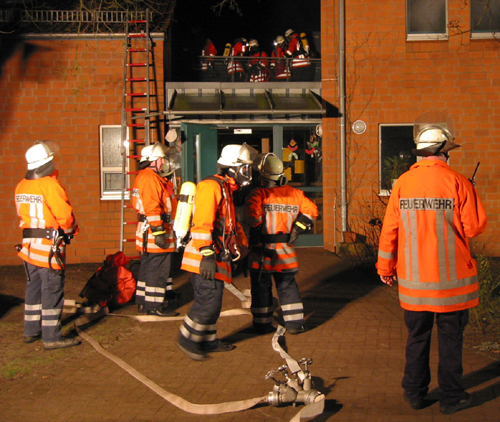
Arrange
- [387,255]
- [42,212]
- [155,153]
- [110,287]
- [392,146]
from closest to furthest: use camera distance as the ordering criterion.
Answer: [387,255] → [42,212] → [155,153] → [110,287] → [392,146]

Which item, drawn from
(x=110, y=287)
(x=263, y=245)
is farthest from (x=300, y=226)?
(x=110, y=287)

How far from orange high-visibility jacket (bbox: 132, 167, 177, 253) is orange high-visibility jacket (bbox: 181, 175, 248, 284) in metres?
1.50

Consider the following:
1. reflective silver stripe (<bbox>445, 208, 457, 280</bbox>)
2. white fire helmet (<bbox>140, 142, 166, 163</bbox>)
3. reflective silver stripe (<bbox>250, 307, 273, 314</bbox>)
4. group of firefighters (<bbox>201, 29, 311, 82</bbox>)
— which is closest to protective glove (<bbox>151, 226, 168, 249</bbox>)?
white fire helmet (<bbox>140, 142, 166, 163</bbox>)

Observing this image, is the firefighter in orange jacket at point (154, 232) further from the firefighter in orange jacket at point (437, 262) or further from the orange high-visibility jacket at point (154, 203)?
the firefighter in orange jacket at point (437, 262)

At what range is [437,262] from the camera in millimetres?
4000

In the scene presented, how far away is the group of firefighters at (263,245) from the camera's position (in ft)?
13.1

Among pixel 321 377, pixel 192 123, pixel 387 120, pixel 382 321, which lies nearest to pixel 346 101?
pixel 387 120

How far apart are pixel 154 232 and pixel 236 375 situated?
2.40 m

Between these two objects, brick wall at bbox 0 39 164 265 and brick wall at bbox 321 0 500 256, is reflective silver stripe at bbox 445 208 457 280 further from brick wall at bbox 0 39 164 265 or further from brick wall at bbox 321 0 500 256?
brick wall at bbox 0 39 164 265

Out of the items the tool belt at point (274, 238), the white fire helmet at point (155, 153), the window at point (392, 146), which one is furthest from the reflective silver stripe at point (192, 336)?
the window at point (392, 146)

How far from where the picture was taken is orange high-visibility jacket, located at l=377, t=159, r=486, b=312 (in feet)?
13.0

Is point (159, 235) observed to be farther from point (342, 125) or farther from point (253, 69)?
point (253, 69)

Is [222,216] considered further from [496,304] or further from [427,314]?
[496,304]

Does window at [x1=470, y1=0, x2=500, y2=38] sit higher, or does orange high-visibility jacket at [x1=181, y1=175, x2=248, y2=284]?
window at [x1=470, y1=0, x2=500, y2=38]
